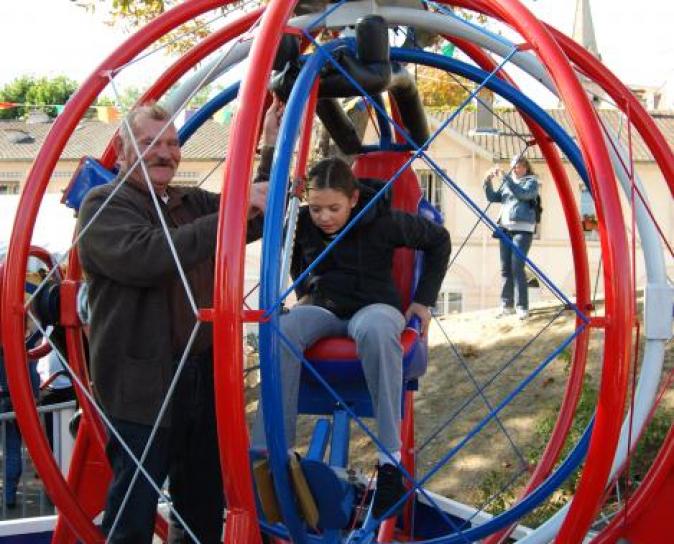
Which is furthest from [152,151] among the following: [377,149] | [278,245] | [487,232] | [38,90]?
[38,90]

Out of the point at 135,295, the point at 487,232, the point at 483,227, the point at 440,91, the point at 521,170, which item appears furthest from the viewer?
the point at 487,232

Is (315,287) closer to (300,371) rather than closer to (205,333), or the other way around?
(300,371)

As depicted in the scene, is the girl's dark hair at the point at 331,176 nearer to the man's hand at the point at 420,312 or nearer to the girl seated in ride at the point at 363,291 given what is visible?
the girl seated in ride at the point at 363,291

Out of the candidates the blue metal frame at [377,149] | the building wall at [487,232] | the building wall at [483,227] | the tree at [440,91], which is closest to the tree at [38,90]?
the building wall at [483,227]

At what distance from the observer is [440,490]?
6746 mm

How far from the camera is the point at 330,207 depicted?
3.62m

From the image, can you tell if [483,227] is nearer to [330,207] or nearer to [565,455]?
[565,455]

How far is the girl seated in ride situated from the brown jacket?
1.60 ft

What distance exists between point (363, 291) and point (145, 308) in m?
1.01

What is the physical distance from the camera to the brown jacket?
9.52 feet

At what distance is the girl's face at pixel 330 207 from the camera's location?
11.8 feet

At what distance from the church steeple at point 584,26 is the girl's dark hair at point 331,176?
148 ft

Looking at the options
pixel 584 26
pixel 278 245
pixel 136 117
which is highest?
pixel 584 26

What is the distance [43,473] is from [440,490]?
389cm
